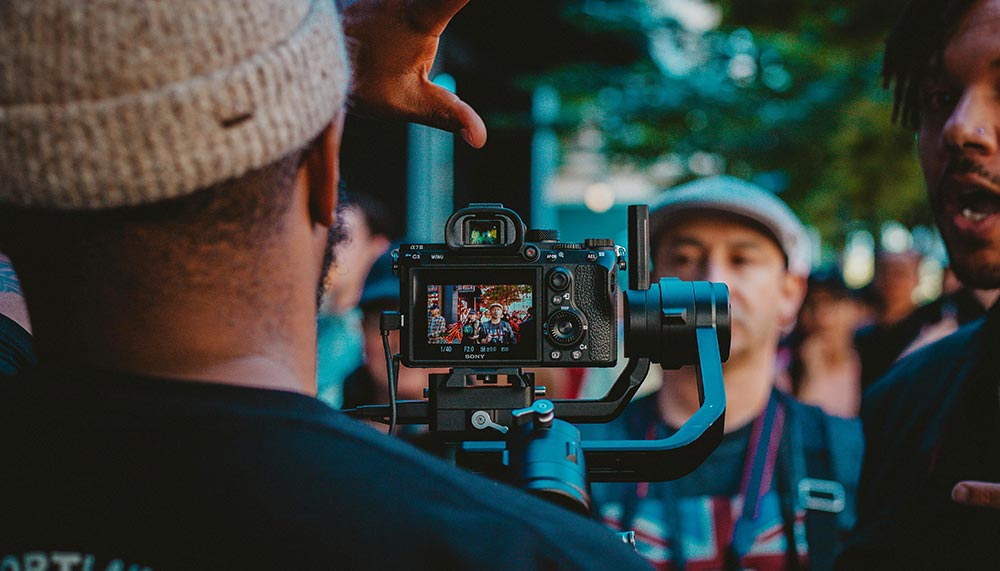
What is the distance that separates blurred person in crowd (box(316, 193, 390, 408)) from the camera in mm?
4395

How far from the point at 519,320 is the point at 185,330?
732 millimetres

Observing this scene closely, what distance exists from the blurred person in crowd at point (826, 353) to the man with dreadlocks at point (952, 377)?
3.77m

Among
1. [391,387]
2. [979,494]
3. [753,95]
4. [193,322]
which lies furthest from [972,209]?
[753,95]

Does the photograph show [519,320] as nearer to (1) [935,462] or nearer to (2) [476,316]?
(2) [476,316]

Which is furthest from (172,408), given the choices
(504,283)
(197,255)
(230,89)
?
(504,283)

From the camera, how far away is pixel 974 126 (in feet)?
6.83

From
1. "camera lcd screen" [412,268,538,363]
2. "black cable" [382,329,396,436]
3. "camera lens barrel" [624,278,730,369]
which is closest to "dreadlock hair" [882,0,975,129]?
"camera lens barrel" [624,278,730,369]

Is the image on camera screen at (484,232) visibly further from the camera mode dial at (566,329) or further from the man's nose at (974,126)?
the man's nose at (974,126)

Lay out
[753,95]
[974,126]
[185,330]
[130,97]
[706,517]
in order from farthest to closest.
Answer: [753,95] < [706,517] < [974,126] < [185,330] < [130,97]

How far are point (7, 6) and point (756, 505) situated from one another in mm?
2412

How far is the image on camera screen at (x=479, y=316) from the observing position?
1.69m

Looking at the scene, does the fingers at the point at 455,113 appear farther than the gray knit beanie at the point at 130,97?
Yes

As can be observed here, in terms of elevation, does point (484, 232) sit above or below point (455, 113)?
below

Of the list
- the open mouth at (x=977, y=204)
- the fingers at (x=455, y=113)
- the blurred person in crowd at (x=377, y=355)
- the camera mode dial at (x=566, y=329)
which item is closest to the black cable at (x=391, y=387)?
the camera mode dial at (x=566, y=329)
